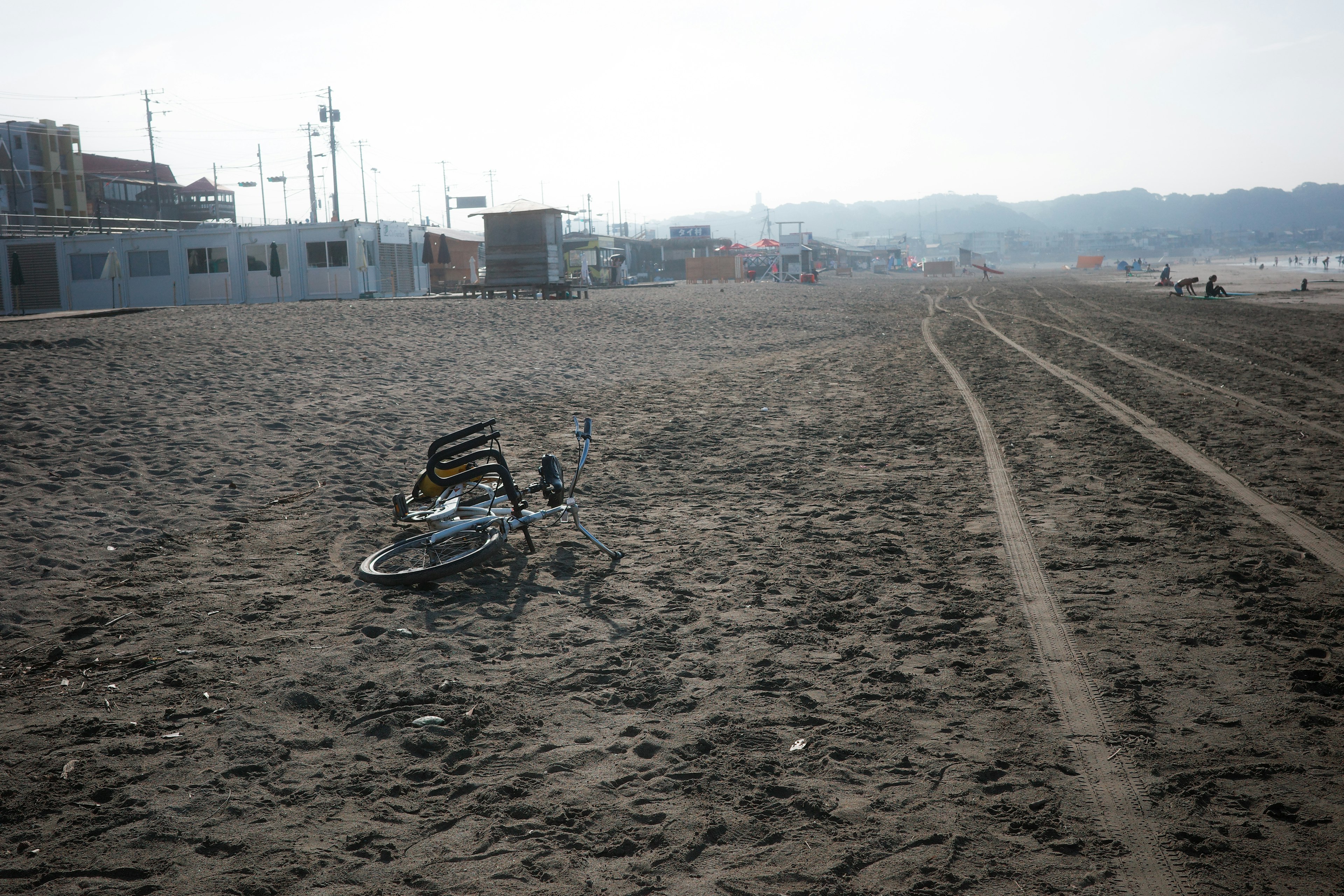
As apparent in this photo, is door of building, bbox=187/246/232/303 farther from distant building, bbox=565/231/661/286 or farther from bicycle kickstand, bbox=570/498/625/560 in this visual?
bicycle kickstand, bbox=570/498/625/560

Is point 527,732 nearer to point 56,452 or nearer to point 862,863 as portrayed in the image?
point 862,863

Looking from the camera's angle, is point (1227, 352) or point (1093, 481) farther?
point (1227, 352)

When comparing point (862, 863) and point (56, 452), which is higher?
point (56, 452)

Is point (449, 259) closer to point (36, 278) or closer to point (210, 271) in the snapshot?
point (210, 271)

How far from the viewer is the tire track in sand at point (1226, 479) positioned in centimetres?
555

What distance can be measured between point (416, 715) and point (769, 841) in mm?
1693

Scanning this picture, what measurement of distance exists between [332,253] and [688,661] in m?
34.8

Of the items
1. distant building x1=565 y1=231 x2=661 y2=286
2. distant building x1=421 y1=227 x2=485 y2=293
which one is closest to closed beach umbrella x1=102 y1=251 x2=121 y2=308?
distant building x1=421 y1=227 x2=485 y2=293

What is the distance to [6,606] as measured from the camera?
4.75 metres

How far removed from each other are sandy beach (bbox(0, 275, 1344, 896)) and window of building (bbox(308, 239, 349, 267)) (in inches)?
1020

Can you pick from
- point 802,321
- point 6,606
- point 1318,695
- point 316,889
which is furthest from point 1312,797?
point 802,321

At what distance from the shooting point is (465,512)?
583 cm

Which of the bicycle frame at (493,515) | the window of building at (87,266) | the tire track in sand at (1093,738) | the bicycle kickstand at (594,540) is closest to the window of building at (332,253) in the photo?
the window of building at (87,266)

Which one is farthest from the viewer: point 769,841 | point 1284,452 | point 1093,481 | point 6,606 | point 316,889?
point 1284,452
